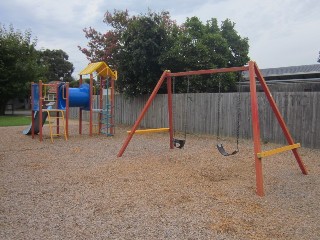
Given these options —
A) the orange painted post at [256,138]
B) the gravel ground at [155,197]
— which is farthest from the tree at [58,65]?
the orange painted post at [256,138]

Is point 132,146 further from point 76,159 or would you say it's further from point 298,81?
point 298,81

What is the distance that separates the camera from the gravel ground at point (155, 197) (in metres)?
3.78

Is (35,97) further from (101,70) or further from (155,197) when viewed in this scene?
(155,197)

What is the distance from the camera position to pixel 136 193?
203 inches

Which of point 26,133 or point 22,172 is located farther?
point 26,133

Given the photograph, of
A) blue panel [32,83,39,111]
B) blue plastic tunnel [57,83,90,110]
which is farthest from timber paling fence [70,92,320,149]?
blue panel [32,83,39,111]

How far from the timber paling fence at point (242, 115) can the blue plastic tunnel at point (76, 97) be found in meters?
3.42

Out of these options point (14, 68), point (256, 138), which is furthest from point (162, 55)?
point (14, 68)

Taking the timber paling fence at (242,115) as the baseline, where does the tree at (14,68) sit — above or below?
above

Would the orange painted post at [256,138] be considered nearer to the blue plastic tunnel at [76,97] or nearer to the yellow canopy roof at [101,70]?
the yellow canopy roof at [101,70]

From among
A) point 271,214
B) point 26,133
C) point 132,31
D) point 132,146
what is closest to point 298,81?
point 132,31

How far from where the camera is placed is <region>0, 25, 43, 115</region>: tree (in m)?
26.7

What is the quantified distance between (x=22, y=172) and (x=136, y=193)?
9.42ft

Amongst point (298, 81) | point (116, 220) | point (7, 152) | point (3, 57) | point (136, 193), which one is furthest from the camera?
point (3, 57)
